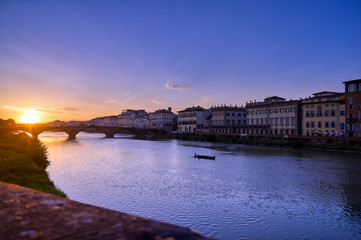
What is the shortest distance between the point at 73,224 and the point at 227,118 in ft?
348

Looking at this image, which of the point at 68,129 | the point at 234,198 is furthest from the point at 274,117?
the point at 68,129

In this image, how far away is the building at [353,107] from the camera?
201ft

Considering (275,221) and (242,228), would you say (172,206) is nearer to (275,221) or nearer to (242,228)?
(242,228)

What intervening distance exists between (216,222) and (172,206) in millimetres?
3496

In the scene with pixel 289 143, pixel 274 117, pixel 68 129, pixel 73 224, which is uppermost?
pixel 274 117

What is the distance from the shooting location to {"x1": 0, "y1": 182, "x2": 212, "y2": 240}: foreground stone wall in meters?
2.77

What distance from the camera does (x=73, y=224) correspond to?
3.01 metres

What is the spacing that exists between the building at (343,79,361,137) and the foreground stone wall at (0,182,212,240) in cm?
7059

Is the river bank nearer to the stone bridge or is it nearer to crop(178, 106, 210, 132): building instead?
crop(178, 106, 210, 132): building

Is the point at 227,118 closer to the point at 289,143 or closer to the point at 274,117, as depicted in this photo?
the point at 274,117

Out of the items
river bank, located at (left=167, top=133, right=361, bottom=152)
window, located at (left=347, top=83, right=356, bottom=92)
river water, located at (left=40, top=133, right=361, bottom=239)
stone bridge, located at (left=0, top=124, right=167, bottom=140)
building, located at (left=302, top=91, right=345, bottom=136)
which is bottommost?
river water, located at (left=40, top=133, right=361, bottom=239)

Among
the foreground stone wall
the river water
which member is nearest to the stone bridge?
the river water

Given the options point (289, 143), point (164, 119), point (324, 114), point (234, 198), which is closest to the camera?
point (234, 198)

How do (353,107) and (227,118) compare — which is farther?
(227,118)
